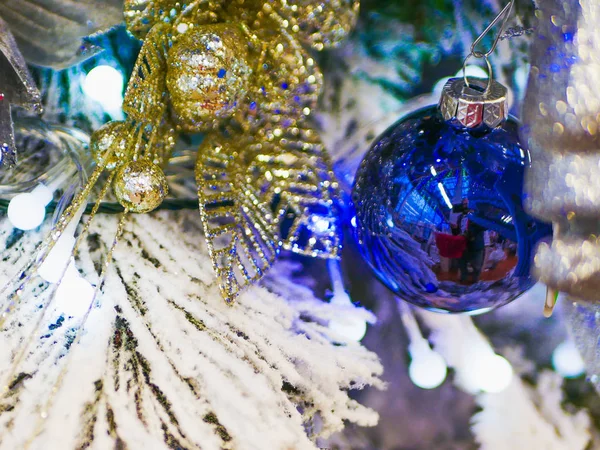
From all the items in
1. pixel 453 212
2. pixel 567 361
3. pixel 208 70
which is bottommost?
pixel 567 361

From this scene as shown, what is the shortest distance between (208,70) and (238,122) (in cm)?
12

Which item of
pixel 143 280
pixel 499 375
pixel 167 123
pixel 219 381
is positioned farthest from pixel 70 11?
pixel 499 375

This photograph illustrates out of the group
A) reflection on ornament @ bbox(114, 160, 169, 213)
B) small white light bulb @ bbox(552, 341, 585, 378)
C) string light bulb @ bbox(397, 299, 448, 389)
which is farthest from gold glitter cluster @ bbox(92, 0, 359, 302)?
small white light bulb @ bbox(552, 341, 585, 378)

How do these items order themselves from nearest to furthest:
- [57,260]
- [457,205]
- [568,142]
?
[568,142] → [457,205] → [57,260]

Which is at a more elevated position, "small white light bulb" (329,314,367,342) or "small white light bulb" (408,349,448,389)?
"small white light bulb" (329,314,367,342)

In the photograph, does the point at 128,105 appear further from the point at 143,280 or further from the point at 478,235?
the point at 478,235

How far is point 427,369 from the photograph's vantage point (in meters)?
0.47

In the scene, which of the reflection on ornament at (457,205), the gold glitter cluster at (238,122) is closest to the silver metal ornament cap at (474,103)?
the reflection on ornament at (457,205)

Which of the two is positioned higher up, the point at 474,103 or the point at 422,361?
the point at 474,103

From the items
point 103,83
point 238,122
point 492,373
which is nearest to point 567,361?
point 492,373

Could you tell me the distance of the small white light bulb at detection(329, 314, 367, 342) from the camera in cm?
49

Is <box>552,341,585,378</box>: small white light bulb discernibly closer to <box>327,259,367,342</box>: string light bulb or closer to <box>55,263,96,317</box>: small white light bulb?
<box>327,259,367,342</box>: string light bulb

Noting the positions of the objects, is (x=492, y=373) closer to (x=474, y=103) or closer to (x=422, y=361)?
(x=422, y=361)

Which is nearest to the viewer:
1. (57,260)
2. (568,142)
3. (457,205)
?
(568,142)
